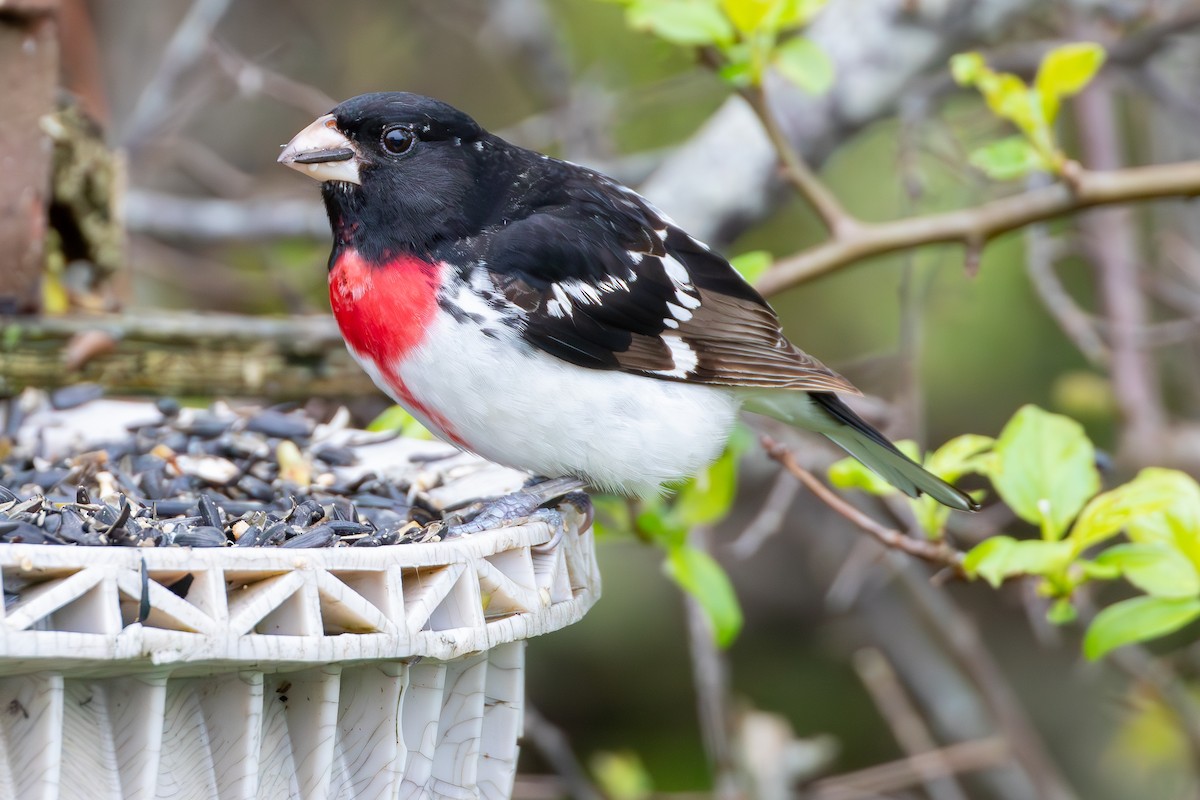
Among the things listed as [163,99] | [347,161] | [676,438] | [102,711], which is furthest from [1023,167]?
[163,99]

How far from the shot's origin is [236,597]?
1.67m

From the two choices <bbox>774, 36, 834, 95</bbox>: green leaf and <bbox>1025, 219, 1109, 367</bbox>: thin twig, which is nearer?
<bbox>774, 36, 834, 95</bbox>: green leaf

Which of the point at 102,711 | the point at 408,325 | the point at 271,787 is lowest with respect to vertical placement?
the point at 271,787

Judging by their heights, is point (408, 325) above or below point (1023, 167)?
below

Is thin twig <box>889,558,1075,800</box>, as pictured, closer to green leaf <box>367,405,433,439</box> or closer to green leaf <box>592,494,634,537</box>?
green leaf <box>592,494,634,537</box>

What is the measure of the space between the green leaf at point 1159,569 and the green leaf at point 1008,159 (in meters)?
0.83

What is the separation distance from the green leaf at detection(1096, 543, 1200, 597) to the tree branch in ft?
3.19

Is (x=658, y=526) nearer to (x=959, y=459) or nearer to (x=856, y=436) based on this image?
(x=856, y=436)

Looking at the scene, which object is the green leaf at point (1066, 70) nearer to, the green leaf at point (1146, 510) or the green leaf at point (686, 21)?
the green leaf at point (686, 21)

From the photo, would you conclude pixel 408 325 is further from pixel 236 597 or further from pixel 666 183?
pixel 666 183

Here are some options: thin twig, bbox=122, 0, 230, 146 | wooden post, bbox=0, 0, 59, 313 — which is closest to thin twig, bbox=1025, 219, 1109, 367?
wooden post, bbox=0, 0, 59, 313

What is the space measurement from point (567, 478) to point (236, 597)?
42.3 inches

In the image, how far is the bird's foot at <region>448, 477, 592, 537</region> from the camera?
2.30m

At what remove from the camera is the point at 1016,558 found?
7.70 feet
